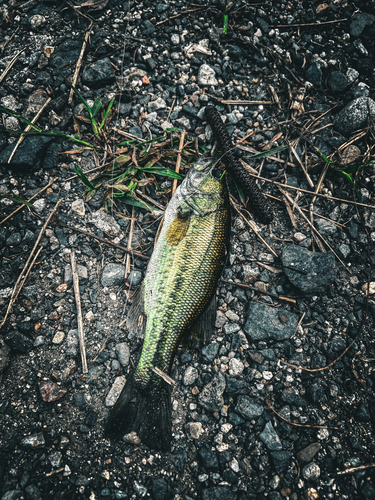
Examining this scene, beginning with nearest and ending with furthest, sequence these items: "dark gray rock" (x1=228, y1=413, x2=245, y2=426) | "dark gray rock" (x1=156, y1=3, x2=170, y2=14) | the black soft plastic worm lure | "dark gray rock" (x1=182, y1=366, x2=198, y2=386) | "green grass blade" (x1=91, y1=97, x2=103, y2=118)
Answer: "dark gray rock" (x1=228, y1=413, x2=245, y2=426) < "dark gray rock" (x1=182, y1=366, x2=198, y2=386) < the black soft plastic worm lure < "green grass blade" (x1=91, y1=97, x2=103, y2=118) < "dark gray rock" (x1=156, y1=3, x2=170, y2=14)

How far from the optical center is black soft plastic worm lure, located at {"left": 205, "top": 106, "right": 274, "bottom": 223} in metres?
3.41

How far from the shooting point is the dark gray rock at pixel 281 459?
284 cm

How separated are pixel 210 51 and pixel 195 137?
1.22 metres

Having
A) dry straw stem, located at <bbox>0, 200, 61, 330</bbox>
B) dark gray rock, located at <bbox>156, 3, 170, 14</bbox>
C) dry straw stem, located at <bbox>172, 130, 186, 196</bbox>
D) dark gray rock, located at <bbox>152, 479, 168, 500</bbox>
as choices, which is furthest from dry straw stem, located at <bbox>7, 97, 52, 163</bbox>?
dark gray rock, located at <bbox>152, 479, 168, 500</bbox>

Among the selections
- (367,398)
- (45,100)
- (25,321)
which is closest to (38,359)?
(25,321)

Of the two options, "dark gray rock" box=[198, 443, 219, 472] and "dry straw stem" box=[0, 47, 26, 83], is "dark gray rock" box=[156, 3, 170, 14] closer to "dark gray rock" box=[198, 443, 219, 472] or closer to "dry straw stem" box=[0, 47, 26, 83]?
"dry straw stem" box=[0, 47, 26, 83]

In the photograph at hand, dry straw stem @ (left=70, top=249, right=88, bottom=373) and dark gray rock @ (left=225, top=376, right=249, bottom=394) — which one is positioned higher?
dry straw stem @ (left=70, top=249, right=88, bottom=373)

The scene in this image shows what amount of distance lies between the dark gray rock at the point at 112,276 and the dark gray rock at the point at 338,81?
3723 millimetres

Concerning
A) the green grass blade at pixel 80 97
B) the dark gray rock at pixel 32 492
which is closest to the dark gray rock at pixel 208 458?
the dark gray rock at pixel 32 492

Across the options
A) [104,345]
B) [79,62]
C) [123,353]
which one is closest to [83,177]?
[79,62]

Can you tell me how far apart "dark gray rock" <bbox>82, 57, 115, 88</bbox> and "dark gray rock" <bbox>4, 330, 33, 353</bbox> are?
124 inches

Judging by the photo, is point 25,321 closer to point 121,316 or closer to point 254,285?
point 121,316

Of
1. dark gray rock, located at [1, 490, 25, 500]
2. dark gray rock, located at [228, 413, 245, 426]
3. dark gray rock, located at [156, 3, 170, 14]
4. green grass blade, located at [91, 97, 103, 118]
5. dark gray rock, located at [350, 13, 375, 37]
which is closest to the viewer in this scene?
dark gray rock, located at [1, 490, 25, 500]

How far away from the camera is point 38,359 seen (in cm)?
302
